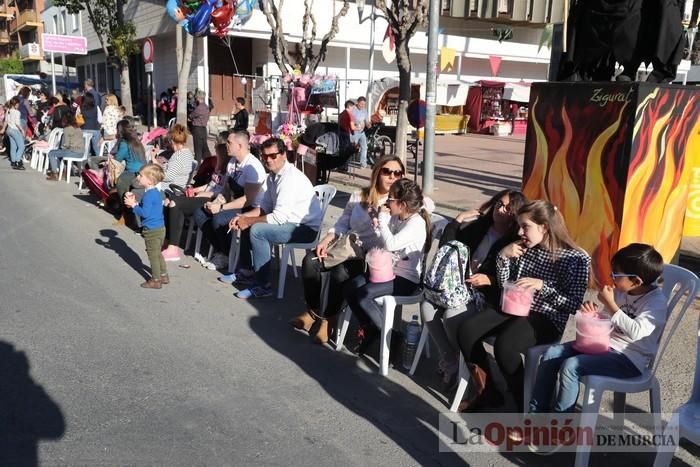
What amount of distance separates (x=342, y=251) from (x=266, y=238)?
130 cm

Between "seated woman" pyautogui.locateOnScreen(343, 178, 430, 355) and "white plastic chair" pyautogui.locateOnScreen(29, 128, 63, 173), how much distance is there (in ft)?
32.2

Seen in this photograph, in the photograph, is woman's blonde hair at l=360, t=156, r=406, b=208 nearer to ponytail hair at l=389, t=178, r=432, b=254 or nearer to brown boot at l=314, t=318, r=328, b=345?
ponytail hair at l=389, t=178, r=432, b=254

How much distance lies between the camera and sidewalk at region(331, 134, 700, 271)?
9.99 meters

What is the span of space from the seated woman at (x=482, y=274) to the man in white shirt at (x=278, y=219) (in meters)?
2.14

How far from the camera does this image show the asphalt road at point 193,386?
328 cm

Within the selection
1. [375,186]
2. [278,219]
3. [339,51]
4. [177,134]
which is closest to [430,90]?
[177,134]

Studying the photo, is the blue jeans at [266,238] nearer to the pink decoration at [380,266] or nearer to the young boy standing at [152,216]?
the young boy standing at [152,216]

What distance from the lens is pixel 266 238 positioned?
5.84 metres

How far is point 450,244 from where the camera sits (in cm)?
388

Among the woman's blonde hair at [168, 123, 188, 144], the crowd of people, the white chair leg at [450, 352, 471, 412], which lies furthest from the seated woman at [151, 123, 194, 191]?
the white chair leg at [450, 352, 471, 412]

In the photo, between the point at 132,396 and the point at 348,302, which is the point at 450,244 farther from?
the point at 132,396

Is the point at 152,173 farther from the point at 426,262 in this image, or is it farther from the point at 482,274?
the point at 482,274

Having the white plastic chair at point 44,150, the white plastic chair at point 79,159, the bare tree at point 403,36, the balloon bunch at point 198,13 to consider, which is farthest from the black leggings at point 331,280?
the balloon bunch at point 198,13

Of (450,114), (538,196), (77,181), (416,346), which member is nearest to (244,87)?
(450,114)
